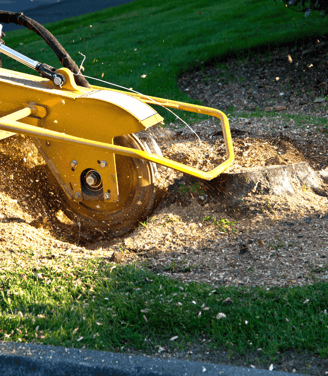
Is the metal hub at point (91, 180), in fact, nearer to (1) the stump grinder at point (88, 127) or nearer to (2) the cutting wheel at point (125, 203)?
(1) the stump grinder at point (88, 127)

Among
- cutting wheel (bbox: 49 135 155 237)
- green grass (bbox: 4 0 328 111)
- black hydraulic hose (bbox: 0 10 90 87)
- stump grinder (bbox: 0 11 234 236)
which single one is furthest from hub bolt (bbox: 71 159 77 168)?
green grass (bbox: 4 0 328 111)

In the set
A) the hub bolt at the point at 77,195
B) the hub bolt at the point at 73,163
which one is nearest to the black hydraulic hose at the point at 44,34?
the hub bolt at the point at 73,163

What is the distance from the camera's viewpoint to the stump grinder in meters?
3.26

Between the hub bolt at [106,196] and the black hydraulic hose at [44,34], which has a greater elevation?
the black hydraulic hose at [44,34]

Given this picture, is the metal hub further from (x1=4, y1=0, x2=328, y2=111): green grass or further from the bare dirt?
(x1=4, y1=0, x2=328, y2=111): green grass

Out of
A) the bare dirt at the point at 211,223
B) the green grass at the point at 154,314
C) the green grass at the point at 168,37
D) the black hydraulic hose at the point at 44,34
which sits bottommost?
the green grass at the point at 154,314

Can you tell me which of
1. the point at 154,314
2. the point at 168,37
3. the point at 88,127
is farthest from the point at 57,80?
the point at 168,37

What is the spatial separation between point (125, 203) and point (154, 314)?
1.36 m

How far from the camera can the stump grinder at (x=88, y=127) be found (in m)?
3.26

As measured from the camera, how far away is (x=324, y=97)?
6664 mm

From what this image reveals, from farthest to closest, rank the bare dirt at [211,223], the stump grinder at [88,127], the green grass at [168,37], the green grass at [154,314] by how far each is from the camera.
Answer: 1. the green grass at [168,37]
2. the stump grinder at [88,127]
3. the bare dirt at [211,223]
4. the green grass at [154,314]

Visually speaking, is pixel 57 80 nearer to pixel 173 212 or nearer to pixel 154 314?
pixel 173 212

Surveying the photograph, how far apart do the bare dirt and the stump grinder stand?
314 mm

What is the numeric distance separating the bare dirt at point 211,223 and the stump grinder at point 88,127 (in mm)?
314
